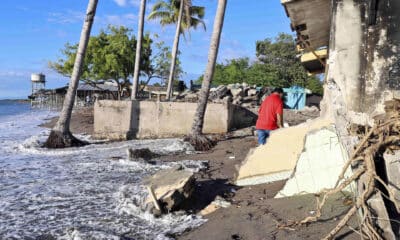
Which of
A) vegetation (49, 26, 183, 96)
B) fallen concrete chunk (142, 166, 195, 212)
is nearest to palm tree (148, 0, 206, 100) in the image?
vegetation (49, 26, 183, 96)

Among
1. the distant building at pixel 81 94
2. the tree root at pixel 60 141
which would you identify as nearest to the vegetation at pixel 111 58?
the distant building at pixel 81 94

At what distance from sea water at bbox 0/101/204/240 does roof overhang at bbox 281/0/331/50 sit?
3.90 metres

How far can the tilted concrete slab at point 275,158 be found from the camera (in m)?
7.32

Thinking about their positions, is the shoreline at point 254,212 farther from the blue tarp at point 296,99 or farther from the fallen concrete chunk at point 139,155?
the blue tarp at point 296,99

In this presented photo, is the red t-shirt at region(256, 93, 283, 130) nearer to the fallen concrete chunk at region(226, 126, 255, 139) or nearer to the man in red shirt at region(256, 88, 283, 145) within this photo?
the man in red shirt at region(256, 88, 283, 145)

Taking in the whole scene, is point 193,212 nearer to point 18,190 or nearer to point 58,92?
point 18,190

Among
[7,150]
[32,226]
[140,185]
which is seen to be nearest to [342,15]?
[140,185]

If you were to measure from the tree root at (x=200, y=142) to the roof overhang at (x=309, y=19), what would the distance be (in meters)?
4.85

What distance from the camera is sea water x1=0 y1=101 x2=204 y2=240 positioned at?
596 centimetres

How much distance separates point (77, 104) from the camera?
1918 inches

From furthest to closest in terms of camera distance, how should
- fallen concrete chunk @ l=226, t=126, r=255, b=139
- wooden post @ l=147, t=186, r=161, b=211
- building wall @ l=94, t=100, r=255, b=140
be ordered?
building wall @ l=94, t=100, r=255, b=140, fallen concrete chunk @ l=226, t=126, r=255, b=139, wooden post @ l=147, t=186, r=161, b=211

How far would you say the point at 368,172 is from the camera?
4672mm

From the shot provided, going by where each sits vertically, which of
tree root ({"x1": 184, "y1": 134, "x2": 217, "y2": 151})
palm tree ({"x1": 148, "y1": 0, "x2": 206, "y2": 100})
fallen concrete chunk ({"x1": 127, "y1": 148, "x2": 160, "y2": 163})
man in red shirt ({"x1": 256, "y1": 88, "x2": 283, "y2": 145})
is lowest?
fallen concrete chunk ({"x1": 127, "y1": 148, "x2": 160, "y2": 163})

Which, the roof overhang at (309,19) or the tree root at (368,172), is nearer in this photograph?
the tree root at (368,172)
